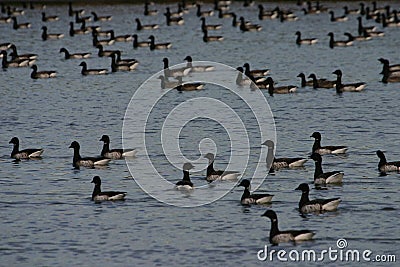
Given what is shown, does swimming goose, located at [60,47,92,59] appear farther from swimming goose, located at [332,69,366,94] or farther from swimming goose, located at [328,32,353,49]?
swimming goose, located at [332,69,366,94]

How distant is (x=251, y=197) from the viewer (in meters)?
24.6

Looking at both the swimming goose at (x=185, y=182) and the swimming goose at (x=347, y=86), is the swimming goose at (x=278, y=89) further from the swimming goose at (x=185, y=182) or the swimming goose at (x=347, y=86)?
the swimming goose at (x=185, y=182)

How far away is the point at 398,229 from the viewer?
72.7ft

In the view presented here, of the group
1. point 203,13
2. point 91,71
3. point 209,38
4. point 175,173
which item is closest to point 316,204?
point 175,173

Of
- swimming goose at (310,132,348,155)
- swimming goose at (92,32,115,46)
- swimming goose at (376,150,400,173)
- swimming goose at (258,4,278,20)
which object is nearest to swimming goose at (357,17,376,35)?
swimming goose at (258,4,278,20)

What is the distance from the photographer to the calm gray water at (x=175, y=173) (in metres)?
21.5

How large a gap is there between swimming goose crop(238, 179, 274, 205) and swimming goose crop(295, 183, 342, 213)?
0.91 m

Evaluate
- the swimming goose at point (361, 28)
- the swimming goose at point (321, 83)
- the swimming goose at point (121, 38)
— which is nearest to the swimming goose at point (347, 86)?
the swimming goose at point (321, 83)

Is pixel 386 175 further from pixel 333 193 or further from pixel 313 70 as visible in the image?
pixel 313 70

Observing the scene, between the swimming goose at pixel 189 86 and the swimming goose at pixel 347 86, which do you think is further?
the swimming goose at pixel 189 86
